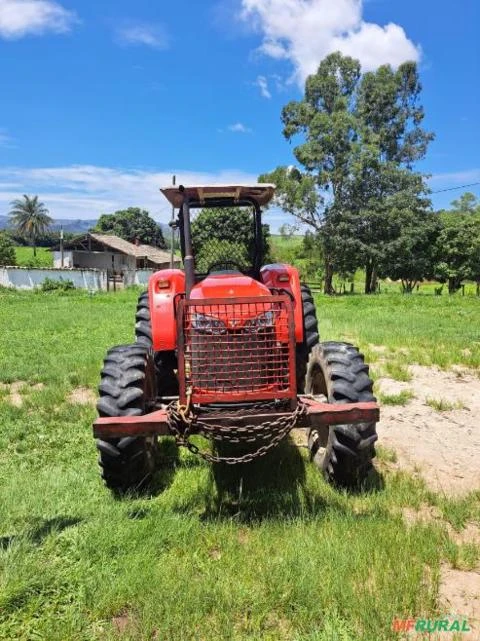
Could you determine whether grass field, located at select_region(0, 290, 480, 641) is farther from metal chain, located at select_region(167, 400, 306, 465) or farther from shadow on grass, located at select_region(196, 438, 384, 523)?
metal chain, located at select_region(167, 400, 306, 465)

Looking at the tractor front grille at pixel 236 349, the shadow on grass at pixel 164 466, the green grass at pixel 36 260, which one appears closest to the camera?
the tractor front grille at pixel 236 349

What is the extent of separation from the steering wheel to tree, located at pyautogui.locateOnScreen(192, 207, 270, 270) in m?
0.10

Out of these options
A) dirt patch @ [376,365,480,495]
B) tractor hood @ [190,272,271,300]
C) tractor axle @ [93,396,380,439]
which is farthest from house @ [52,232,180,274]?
tractor axle @ [93,396,380,439]

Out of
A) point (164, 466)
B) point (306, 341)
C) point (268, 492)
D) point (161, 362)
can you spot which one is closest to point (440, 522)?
point (268, 492)

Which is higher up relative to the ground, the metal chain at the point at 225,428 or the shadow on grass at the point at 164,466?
the metal chain at the point at 225,428

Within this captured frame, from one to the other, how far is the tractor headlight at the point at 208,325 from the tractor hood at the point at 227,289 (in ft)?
1.14

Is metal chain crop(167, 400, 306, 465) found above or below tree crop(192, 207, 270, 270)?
below

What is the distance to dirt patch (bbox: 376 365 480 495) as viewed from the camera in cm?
463

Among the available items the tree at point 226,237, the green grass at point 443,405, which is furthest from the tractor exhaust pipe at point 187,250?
the green grass at point 443,405

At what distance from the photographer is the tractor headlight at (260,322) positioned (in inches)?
158

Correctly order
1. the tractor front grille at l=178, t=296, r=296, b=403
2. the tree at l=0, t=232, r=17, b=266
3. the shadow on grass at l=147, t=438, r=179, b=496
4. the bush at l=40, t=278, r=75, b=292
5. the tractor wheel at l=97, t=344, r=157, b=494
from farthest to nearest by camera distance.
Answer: the tree at l=0, t=232, r=17, b=266, the bush at l=40, t=278, r=75, b=292, the shadow on grass at l=147, t=438, r=179, b=496, the tractor wheel at l=97, t=344, r=157, b=494, the tractor front grille at l=178, t=296, r=296, b=403

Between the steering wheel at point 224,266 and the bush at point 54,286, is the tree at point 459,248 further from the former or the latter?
the steering wheel at point 224,266

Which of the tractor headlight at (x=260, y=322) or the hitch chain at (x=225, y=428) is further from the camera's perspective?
the tractor headlight at (x=260, y=322)

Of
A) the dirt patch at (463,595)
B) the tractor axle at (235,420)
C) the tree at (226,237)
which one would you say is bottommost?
the dirt patch at (463,595)
